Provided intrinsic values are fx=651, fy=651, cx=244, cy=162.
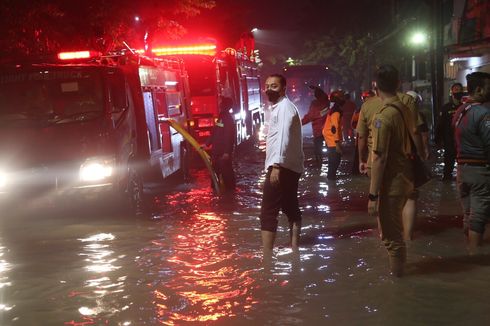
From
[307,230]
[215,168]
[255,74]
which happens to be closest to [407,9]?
[255,74]

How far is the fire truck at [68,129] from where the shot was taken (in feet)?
29.7

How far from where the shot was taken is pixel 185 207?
35.4 ft

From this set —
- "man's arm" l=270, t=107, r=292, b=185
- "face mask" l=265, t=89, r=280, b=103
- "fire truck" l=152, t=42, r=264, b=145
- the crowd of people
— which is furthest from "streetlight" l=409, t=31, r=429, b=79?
"man's arm" l=270, t=107, r=292, b=185

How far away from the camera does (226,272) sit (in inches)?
260

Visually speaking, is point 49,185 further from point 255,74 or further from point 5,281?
point 255,74

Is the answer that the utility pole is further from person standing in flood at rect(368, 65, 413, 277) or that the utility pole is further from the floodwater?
person standing in flood at rect(368, 65, 413, 277)

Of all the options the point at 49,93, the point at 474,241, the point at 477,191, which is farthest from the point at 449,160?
the point at 49,93

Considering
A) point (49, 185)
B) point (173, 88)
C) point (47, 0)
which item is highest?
point (47, 0)

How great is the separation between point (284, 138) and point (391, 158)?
1.30m

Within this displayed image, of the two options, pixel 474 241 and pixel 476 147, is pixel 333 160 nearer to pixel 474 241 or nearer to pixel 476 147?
pixel 474 241

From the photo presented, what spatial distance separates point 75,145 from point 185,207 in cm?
242

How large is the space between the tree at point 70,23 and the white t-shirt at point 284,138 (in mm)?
8105

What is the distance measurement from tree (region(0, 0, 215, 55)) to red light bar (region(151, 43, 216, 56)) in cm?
123

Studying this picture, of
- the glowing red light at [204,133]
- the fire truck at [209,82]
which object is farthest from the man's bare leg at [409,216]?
the glowing red light at [204,133]
